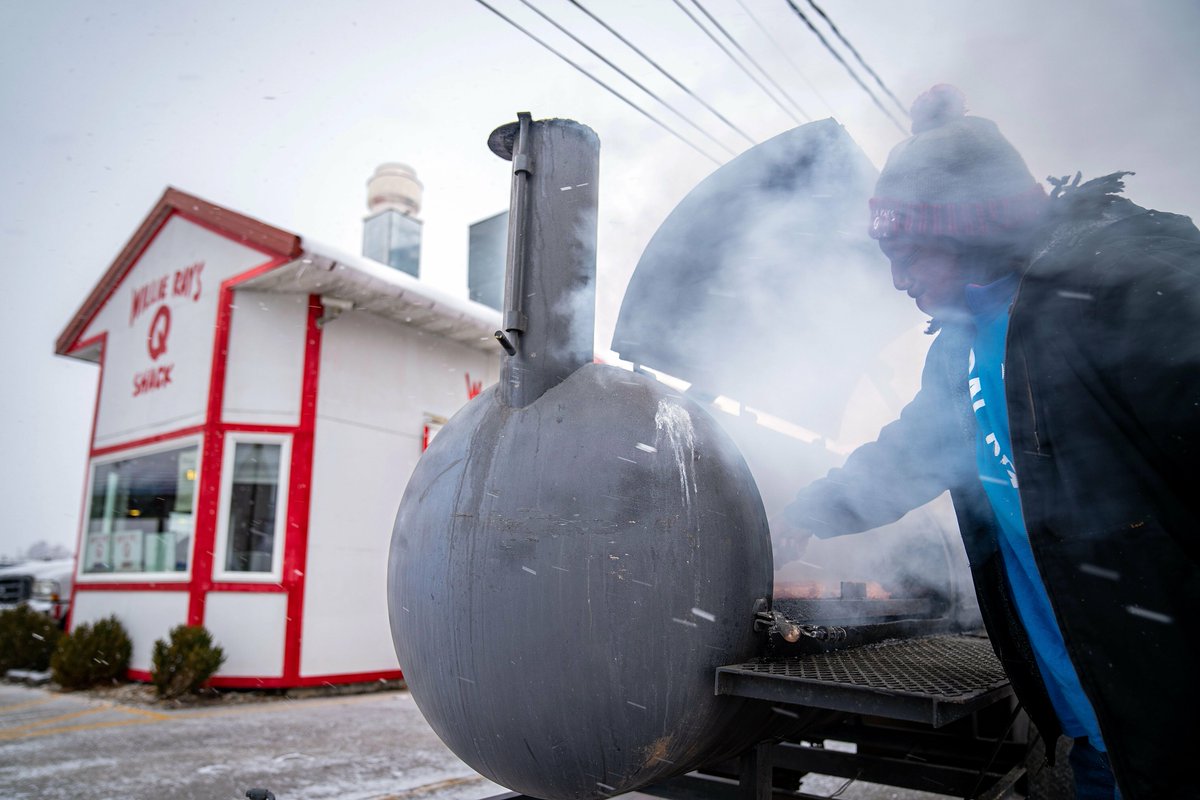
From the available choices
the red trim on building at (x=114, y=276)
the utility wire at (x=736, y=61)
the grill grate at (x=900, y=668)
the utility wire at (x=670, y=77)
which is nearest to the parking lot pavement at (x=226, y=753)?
the grill grate at (x=900, y=668)

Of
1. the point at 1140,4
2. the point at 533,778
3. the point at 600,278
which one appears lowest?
the point at 533,778

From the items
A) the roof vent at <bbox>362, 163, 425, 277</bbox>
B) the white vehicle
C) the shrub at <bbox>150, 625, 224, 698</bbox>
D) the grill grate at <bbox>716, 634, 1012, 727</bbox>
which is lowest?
the shrub at <bbox>150, 625, 224, 698</bbox>

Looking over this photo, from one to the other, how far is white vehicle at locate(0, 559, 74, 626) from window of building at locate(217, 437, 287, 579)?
3.48 metres

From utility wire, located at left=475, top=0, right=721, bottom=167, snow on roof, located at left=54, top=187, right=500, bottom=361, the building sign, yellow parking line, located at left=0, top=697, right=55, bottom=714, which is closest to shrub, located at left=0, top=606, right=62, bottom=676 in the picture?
yellow parking line, located at left=0, top=697, right=55, bottom=714

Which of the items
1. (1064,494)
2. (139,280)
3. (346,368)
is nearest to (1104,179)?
(1064,494)

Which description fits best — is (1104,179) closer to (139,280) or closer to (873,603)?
(873,603)

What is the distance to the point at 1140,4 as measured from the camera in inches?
80.7

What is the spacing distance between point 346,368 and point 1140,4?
7261 millimetres

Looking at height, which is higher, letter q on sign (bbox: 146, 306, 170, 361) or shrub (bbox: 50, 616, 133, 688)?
letter q on sign (bbox: 146, 306, 170, 361)

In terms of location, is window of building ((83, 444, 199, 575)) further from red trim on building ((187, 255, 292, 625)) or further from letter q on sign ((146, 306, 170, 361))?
letter q on sign ((146, 306, 170, 361))

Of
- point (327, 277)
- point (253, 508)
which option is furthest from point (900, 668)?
point (253, 508)

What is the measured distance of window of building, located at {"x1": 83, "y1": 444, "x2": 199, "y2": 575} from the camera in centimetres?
779

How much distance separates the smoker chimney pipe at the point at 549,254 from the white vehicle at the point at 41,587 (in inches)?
386

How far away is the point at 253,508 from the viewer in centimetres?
755
